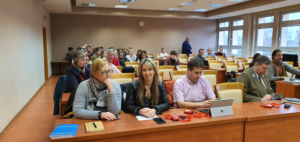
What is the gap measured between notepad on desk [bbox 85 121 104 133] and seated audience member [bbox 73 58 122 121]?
176 millimetres

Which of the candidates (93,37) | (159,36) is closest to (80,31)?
(93,37)

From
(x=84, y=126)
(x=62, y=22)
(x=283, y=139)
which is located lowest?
(x=283, y=139)

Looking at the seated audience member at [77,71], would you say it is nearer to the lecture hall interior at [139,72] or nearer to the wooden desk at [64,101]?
the lecture hall interior at [139,72]

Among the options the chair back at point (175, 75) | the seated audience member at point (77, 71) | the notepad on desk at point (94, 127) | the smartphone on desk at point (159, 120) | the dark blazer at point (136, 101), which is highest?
the seated audience member at point (77, 71)

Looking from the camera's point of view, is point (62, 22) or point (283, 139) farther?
point (62, 22)

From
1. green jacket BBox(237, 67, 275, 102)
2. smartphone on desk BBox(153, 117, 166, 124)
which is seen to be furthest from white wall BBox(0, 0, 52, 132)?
green jacket BBox(237, 67, 275, 102)

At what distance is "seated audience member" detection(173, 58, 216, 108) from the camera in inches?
107

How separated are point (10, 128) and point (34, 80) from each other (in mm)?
2700

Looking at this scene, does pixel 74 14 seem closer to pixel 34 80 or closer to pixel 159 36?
pixel 159 36

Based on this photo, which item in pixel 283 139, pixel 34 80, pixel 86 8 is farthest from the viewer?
pixel 86 8

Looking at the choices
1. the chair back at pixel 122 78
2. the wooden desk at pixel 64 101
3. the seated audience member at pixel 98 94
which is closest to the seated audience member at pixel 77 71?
the wooden desk at pixel 64 101

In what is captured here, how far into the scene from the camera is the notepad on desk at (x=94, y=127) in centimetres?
177

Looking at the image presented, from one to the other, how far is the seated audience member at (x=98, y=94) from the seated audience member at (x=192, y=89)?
0.84 meters

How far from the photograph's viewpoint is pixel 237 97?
304 cm
